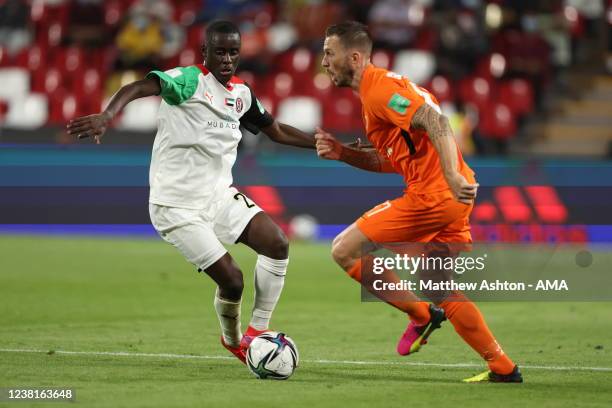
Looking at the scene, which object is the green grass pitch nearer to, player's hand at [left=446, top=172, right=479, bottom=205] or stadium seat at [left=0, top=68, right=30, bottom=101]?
player's hand at [left=446, top=172, right=479, bottom=205]

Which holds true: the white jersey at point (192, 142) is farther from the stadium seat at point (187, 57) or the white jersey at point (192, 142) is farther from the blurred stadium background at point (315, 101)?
the stadium seat at point (187, 57)

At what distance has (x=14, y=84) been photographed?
2278cm

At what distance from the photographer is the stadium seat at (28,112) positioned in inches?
866

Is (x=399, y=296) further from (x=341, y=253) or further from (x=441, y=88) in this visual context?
(x=441, y=88)

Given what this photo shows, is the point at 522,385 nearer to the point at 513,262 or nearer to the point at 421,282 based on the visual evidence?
the point at 421,282

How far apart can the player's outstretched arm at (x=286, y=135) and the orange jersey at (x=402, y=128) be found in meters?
0.98

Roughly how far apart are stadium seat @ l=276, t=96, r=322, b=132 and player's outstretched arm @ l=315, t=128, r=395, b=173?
1230 centimetres

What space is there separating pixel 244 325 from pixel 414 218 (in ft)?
10.5

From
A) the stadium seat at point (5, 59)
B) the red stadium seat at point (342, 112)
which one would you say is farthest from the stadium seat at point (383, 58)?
the stadium seat at point (5, 59)

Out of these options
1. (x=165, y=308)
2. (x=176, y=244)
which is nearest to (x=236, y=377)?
(x=176, y=244)

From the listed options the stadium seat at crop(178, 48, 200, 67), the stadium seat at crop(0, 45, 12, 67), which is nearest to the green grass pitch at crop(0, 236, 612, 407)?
the stadium seat at crop(178, 48, 200, 67)

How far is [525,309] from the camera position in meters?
11.8

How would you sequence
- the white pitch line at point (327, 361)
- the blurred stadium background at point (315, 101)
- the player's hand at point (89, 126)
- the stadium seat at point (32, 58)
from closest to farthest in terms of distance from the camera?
1. the player's hand at point (89, 126)
2. the white pitch line at point (327, 361)
3. the blurred stadium background at point (315, 101)
4. the stadium seat at point (32, 58)

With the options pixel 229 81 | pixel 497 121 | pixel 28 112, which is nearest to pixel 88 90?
pixel 28 112
